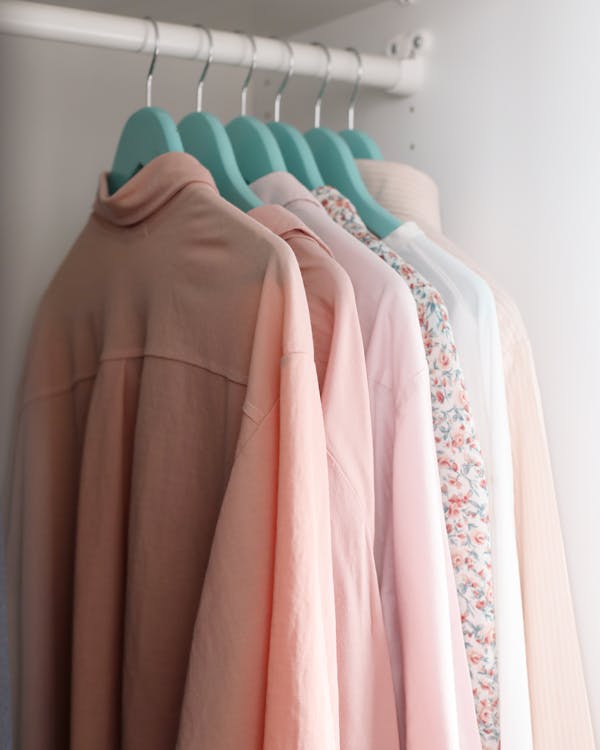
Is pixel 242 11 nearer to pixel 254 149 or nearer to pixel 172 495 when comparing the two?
pixel 254 149

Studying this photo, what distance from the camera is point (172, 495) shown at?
823 mm

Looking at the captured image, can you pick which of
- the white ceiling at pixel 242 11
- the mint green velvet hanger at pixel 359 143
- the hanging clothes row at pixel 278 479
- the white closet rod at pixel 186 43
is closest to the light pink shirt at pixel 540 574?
the hanging clothes row at pixel 278 479

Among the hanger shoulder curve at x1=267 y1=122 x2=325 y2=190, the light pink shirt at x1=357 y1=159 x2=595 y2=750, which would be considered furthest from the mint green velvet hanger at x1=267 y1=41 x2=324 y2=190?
the light pink shirt at x1=357 y1=159 x2=595 y2=750

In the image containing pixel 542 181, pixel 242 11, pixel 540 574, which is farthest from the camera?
pixel 242 11

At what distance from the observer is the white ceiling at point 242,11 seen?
1.24 meters

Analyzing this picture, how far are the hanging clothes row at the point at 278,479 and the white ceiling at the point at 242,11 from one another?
22cm

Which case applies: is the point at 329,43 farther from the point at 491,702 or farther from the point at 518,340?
the point at 491,702

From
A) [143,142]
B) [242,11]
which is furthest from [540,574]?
[242,11]

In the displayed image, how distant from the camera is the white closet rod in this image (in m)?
0.93

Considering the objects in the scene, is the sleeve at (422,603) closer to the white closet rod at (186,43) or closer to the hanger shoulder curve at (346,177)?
the hanger shoulder curve at (346,177)

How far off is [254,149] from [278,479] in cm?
42

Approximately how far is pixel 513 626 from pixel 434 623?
6.1 inches

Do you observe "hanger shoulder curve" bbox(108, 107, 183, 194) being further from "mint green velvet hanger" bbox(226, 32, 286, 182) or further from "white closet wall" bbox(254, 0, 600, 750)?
"white closet wall" bbox(254, 0, 600, 750)

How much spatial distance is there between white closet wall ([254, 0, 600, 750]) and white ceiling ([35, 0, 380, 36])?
120 mm
